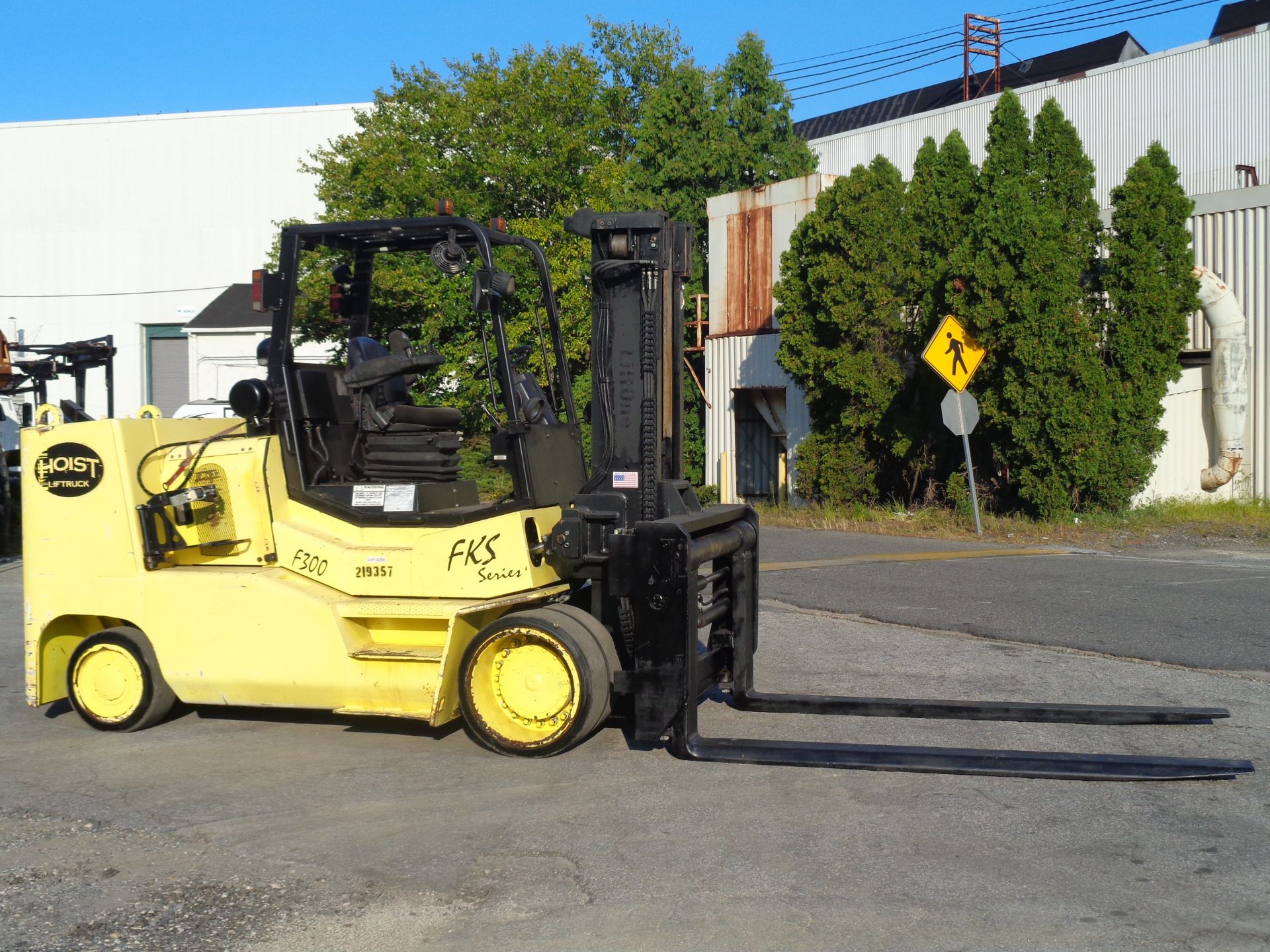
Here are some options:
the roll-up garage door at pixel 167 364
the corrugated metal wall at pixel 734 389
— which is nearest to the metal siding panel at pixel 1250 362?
the corrugated metal wall at pixel 734 389

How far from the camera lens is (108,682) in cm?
734

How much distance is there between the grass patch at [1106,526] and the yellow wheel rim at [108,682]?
13380mm

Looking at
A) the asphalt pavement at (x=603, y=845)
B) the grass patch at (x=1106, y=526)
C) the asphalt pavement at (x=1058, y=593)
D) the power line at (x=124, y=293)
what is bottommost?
the asphalt pavement at (x=603, y=845)

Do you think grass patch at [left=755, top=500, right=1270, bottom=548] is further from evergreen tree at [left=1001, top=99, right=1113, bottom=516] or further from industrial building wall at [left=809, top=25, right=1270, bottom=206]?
industrial building wall at [left=809, top=25, right=1270, bottom=206]

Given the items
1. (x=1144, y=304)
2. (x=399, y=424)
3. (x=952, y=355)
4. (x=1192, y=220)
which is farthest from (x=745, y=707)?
(x=1192, y=220)

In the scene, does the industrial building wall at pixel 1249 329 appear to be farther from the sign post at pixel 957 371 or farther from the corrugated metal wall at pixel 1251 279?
the sign post at pixel 957 371

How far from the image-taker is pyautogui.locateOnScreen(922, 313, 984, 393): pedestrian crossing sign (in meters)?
19.1

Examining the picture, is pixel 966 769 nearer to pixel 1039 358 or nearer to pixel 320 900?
pixel 320 900

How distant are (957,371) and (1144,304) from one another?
2927 millimetres

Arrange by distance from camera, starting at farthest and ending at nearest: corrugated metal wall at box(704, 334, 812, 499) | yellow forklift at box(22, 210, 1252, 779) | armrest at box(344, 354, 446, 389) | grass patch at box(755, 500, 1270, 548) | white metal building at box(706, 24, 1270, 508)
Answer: corrugated metal wall at box(704, 334, 812, 499) → white metal building at box(706, 24, 1270, 508) → grass patch at box(755, 500, 1270, 548) → armrest at box(344, 354, 446, 389) → yellow forklift at box(22, 210, 1252, 779)

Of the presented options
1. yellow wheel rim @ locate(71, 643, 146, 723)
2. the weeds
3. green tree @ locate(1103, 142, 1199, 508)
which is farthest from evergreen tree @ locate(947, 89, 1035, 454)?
yellow wheel rim @ locate(71, 643, 146, 723)

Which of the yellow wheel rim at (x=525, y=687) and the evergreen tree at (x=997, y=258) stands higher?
the evergreen tree at (x=997, y=258)

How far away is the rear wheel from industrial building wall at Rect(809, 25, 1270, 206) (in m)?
29.1

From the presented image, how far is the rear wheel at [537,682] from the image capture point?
20.9 feet
